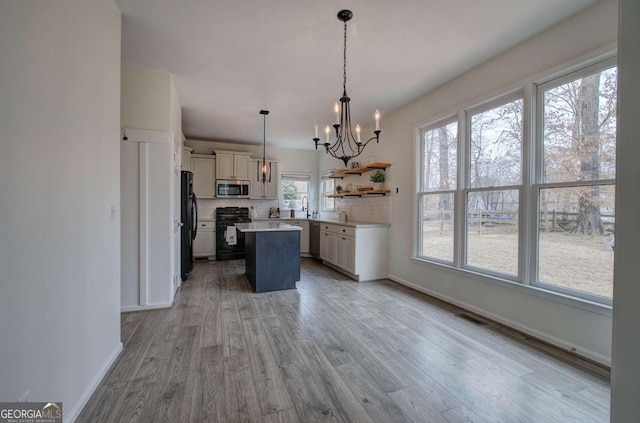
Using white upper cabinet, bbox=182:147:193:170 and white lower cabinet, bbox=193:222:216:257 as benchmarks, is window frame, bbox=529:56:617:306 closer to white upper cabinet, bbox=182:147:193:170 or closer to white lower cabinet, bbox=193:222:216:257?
white lower cabinet, bbox=193:222:216:257

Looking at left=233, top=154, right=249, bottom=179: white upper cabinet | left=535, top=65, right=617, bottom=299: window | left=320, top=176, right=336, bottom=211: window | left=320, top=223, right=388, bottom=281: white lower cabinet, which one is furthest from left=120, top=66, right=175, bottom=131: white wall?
left=320, top=176, right=336, bottom=211: window

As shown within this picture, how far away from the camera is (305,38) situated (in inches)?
103

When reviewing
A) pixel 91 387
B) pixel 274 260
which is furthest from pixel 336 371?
pixel 274 260

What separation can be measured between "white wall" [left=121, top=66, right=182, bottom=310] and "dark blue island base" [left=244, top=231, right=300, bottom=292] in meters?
1.13

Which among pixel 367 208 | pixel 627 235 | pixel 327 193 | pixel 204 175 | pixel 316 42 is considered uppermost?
pixel 316 42

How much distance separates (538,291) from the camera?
257 cm

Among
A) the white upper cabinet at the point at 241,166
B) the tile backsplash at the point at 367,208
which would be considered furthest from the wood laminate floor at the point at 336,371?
the white upper cabinet at the point at 241,166

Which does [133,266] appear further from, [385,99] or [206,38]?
[385,99]

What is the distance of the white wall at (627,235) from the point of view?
1.01 m

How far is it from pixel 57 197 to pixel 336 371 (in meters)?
2.05

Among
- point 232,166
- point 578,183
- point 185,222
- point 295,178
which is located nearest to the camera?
point 578,183

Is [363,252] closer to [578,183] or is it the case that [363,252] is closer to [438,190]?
[438,190]

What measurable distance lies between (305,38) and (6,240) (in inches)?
101

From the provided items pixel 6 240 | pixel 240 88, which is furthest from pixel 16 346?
pixel 240 88
